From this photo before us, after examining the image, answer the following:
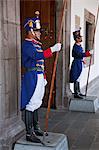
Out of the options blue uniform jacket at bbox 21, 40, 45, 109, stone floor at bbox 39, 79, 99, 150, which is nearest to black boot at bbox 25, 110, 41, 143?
blue uniform jacket at bbox 21, 40, 45, 109

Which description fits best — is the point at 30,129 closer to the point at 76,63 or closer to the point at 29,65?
the point at 29,65

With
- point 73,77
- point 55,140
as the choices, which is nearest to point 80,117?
point 73,77

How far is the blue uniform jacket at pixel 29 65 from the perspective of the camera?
2.82 m

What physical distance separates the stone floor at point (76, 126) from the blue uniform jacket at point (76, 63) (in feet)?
1.95

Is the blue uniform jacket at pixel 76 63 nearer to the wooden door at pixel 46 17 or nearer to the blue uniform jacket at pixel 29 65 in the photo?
the wooden door at pixel 46 17

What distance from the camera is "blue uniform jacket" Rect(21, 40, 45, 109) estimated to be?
111 inches

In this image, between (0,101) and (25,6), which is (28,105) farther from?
(25,6)

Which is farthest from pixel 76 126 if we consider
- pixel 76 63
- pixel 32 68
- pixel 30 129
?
pixel 32 68

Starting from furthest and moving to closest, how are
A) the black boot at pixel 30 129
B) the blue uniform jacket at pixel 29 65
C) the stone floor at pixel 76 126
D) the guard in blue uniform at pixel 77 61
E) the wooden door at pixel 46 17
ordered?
the wooden door at pixel 46 17
the guard in blue uniform at pixel 77 61
the stone floor at pixel 76 126
the black boot at pixel 30 129
the blue uniform jacket at pixel 29 65

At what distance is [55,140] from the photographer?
294 centimetres

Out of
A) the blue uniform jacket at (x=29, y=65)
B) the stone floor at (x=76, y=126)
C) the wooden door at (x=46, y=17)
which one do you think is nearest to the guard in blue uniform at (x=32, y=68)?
the blue uniform jacket at (x=29, y=65)

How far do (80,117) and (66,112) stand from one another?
0.38m

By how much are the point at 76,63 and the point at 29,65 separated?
7.52ft

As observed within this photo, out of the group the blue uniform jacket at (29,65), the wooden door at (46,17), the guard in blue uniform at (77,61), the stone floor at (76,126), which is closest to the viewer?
the blue uniform jacket at (29,65)
